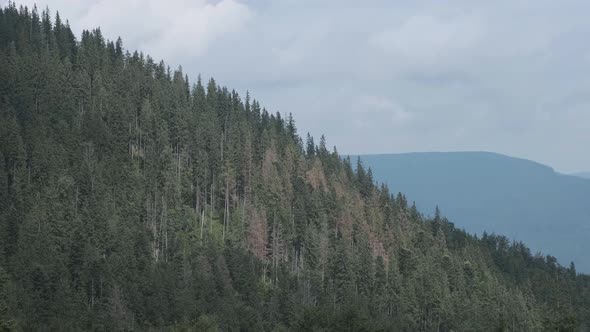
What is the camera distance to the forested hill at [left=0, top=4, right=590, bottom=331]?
117 meters

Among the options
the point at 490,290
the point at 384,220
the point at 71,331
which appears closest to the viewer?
the point at 71,331

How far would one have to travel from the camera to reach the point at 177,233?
151 meters

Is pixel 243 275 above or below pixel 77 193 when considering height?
below

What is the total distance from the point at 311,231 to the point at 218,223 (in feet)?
70.6

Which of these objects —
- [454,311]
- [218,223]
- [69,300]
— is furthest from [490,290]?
[69,300]

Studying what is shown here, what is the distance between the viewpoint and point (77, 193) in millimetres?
138750

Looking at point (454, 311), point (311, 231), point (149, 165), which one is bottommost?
point (454, 311)

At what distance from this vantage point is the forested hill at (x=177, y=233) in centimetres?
11744

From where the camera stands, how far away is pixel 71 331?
95.3m

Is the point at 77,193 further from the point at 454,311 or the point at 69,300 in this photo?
the point at 454,311

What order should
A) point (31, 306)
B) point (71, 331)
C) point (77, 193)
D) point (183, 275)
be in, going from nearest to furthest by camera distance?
1. point (71, 331)
2. point (31, 306)
3. point (183, 275)
4. point (77, 193)

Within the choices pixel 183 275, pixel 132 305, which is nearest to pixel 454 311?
pixel 183 275

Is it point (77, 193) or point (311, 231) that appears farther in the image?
point (311, 231)

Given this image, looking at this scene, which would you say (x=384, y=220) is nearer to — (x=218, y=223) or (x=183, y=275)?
(x=218, y=223)
